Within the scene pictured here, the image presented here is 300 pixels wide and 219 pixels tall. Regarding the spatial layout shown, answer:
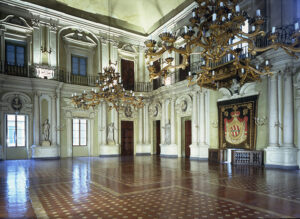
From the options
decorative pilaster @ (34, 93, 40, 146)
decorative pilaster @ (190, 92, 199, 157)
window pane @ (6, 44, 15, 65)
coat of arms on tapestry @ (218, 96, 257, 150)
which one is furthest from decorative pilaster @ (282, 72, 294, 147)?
window pane @ (6, 44, 15, 65)

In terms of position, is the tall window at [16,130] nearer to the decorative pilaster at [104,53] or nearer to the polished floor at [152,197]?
the decorative pilaster at [104,53]

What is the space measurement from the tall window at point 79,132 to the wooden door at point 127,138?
2.39 m

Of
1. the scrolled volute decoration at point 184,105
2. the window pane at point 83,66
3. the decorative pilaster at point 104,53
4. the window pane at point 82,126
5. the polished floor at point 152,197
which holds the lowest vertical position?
the polished floor at point 152,197

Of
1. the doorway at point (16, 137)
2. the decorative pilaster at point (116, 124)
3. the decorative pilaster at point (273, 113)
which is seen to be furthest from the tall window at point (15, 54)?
the decorative pilaster at point (273, 113)

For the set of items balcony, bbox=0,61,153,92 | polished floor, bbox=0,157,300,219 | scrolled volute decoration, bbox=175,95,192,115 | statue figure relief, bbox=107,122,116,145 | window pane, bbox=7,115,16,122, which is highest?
balcony, bbox=0,61,153,92

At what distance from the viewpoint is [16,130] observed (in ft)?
39.3

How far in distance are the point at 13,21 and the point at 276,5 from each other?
12.3 m

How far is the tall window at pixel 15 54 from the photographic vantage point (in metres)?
12.0

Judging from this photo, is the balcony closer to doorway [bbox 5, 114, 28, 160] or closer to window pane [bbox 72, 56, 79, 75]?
window pane [bbox 72, 56, 79, 75]

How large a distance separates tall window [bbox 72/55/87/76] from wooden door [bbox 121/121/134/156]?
13.3 feet

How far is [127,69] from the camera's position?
51.3 ft

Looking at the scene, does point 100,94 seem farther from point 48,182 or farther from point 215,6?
point 215,6

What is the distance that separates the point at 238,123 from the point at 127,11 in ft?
33.8

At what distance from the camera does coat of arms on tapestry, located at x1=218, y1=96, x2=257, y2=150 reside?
922 centimetres
